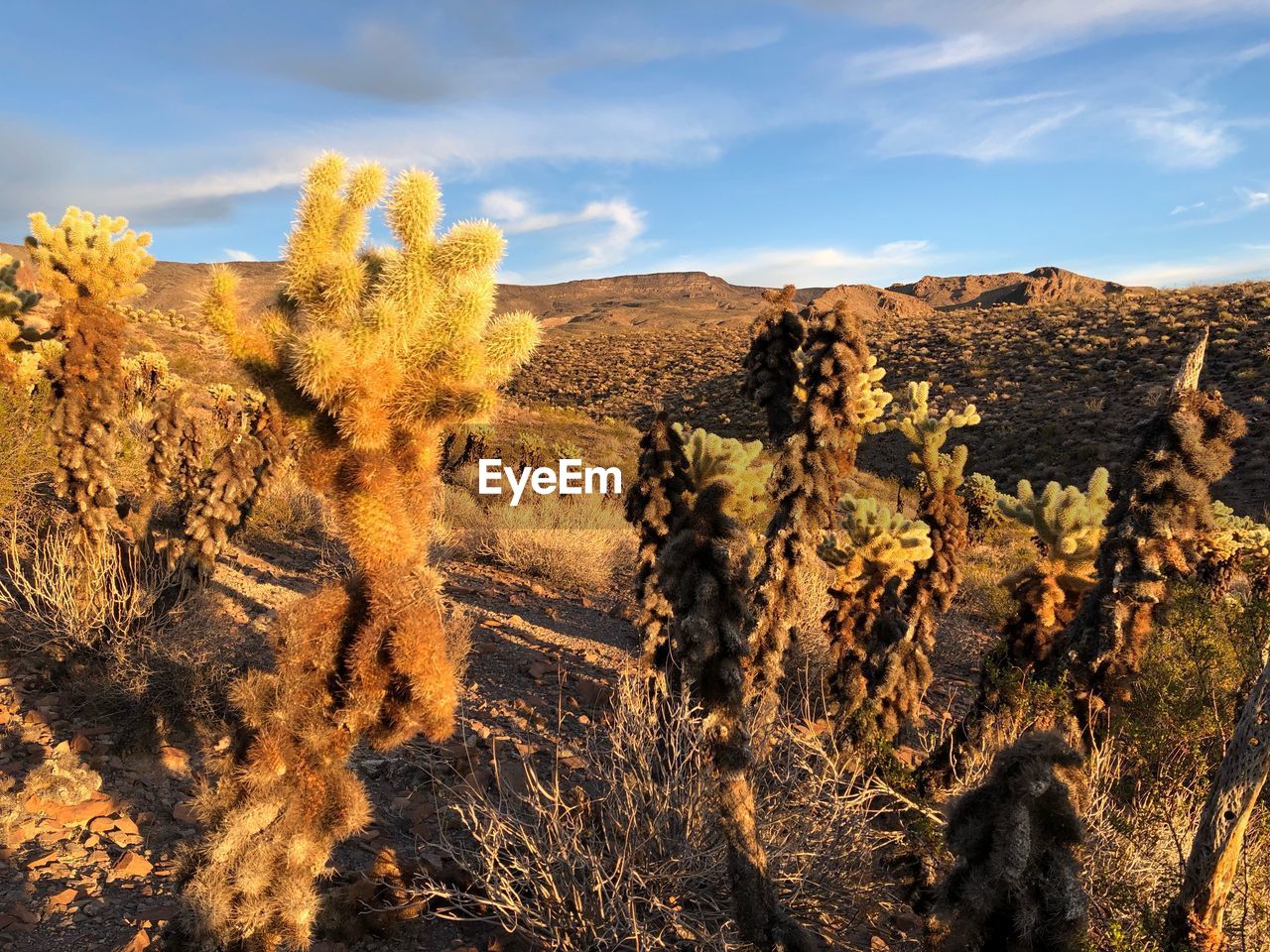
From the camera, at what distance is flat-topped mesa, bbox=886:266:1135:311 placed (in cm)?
5731

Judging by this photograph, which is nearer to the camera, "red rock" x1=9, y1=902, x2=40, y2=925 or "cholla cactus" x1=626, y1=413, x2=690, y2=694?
"red rock" x1=9, y1=902, x2=40, y2=925

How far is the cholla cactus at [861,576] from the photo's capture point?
5.80m

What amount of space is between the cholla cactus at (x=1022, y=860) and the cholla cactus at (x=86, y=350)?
627 cm

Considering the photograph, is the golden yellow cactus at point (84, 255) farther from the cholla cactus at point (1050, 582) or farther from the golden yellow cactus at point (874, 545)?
the cholla cactus at point (1050, 582)

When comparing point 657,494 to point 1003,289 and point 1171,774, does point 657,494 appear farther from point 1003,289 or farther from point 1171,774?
point 1003,289

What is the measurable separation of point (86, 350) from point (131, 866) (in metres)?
3.96

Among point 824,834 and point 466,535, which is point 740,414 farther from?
point 824,834

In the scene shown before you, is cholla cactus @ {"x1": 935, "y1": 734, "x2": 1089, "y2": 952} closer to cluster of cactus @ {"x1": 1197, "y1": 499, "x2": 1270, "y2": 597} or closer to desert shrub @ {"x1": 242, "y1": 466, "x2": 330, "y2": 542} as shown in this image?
cluster of cactus @ {"x1": 1197, "y1": 499, "x2": 1270, "y2": 597}

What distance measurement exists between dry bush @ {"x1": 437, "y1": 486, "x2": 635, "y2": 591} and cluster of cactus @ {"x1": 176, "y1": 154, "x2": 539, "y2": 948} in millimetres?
6485

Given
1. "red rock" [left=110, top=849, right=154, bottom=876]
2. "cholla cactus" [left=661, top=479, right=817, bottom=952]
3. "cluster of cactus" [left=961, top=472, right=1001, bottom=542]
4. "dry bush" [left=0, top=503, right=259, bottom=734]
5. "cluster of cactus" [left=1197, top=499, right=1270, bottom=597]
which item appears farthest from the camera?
"cluster of cactus" [left=961, top=472, right=1001, bottom=542]

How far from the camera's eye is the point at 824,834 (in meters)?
3.73

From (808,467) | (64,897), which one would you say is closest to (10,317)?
(64,897)

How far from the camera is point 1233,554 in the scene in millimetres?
7859

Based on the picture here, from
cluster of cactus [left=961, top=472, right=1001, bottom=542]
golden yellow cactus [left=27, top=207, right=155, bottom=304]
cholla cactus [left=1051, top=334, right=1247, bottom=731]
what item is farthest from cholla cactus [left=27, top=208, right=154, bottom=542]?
cluster of cactus [left=961, top=472, right=1001, bottom=542]
